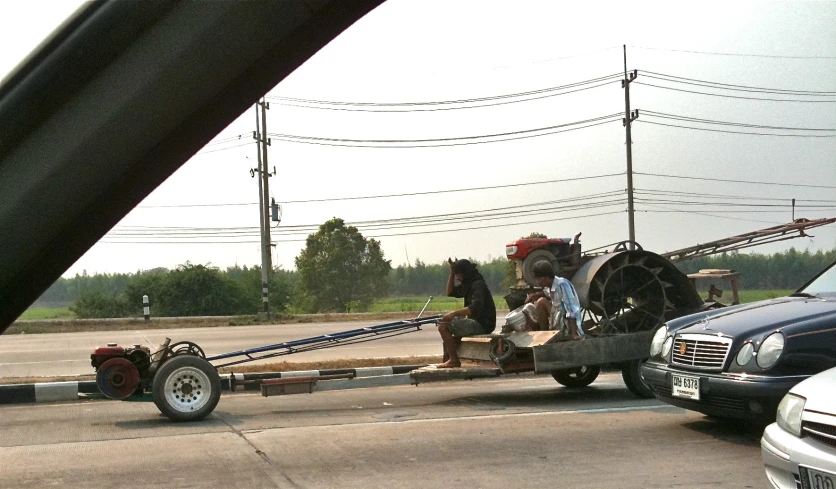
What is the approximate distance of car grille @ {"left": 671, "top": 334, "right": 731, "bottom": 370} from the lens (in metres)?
7.16

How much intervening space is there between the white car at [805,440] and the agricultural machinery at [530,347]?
469cm

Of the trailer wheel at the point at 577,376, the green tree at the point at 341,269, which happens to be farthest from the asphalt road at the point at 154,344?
the green tree at the point at 341,269

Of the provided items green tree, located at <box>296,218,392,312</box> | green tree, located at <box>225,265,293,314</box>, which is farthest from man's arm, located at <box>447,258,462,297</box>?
green tree, located at <box>296,218,392,312</box>

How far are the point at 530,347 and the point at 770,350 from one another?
337 centimetres

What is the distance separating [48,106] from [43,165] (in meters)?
0.10

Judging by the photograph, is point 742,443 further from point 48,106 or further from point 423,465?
point 48,106

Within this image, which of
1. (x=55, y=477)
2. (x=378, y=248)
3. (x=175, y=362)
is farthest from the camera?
(x=378, y=248)

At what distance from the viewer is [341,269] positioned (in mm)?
54625

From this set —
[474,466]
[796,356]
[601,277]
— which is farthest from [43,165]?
[601,277]

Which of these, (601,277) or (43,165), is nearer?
(43,165)

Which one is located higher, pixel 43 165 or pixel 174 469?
pixel 43 165

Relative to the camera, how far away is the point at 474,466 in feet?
21.7

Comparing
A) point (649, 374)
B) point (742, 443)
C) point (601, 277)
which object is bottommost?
point (742, 443)

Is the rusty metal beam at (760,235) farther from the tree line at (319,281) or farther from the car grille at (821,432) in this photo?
the car grille at (821,432)
